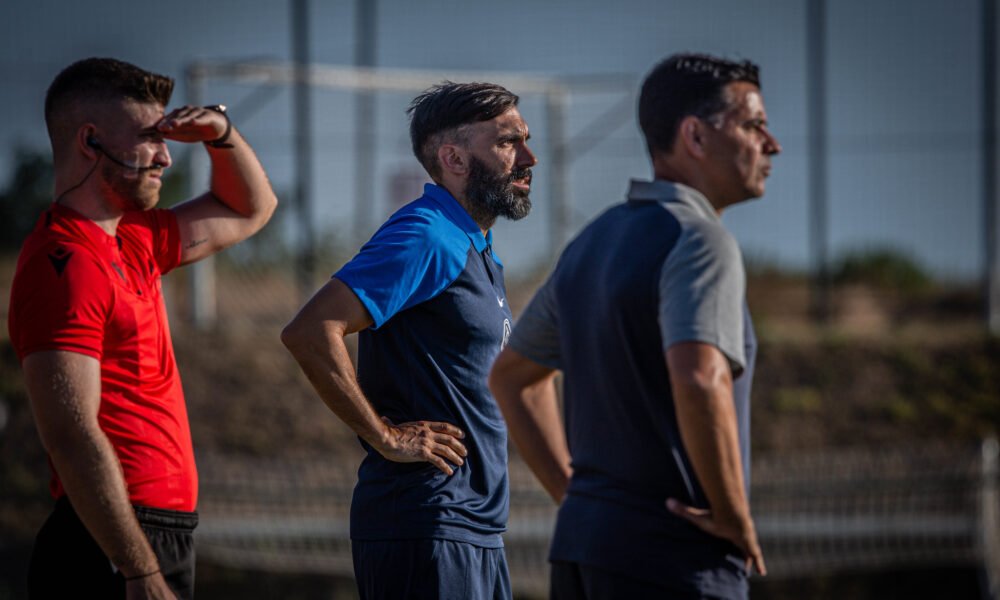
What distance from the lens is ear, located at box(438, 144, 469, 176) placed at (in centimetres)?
312

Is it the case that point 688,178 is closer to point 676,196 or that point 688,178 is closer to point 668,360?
point 676,196

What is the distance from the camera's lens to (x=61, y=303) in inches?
108

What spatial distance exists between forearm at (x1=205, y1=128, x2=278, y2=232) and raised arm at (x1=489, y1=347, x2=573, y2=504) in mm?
996

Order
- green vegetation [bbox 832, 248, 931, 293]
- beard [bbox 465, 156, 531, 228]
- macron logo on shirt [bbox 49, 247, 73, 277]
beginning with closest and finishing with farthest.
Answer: macron logo on shirt [bbox 49, 247, 73, 277] < beard [bbox 465, 156, 531, 228] < green vegetation [bbox 832, 248, 931, 293]

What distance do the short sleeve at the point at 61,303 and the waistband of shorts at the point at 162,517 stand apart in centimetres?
38

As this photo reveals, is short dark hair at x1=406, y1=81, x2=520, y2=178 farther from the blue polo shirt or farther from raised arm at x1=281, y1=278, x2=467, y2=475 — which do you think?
raised arm at x1=281, y1=278, x2=467, y2=475

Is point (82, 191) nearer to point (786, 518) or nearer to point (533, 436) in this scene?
point (533, 436)

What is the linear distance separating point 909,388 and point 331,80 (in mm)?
7312

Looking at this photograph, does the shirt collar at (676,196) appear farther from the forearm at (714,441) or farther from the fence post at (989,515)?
the fence post at (989,515)

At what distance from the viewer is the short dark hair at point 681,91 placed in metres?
2.74

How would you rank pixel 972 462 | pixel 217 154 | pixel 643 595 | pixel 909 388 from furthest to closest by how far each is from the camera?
pixel 909 388 → pixel 972 462 → pixel 217 154 → pixel 643 595

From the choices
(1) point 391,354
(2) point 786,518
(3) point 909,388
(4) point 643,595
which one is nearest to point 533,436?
(1) point 391,354

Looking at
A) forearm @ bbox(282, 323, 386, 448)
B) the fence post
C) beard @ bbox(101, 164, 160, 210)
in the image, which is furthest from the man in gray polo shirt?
the fence post

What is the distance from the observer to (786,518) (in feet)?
30.6
